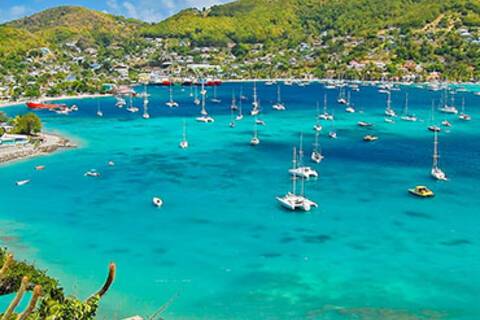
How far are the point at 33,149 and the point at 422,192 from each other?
54.8m

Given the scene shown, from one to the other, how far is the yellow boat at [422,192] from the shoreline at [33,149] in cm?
5092

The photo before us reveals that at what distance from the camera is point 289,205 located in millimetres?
53656

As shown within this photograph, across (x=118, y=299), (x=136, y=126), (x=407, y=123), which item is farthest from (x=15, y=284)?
(x=407, y=123)

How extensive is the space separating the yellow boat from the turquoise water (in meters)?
0.93

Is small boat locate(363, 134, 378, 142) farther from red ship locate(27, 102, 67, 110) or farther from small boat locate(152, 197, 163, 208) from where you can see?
red ship locate(27, 102, 67, 110)

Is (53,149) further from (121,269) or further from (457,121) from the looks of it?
(457,121)

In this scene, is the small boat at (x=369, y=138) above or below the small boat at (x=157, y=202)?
above

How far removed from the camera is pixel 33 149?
8244 cm

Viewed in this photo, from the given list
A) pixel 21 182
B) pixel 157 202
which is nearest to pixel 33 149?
pixel 21 182

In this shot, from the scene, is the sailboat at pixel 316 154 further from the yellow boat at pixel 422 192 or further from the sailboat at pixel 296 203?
the sailboat at pixel 296 203

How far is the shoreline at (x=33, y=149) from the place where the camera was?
254ft

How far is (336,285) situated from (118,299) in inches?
561

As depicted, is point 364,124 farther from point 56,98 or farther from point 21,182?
point 56,98

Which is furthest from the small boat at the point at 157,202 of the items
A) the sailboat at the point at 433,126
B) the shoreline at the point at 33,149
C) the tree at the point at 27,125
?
the sailboat at the point at 433,126
